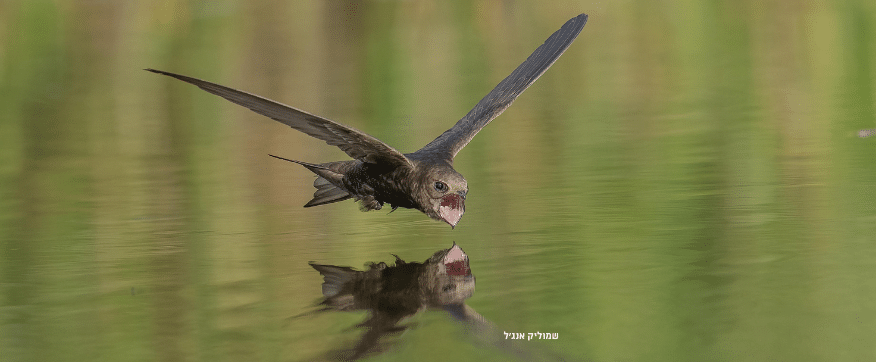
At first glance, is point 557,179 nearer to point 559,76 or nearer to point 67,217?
point 67,217

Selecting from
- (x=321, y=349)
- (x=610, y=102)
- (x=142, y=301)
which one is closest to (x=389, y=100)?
(x=610, y=102)

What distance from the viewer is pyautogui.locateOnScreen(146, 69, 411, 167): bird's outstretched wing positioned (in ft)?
16.8

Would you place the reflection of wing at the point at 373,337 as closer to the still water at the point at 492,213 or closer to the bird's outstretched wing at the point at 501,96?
the still water at the point at 492,213

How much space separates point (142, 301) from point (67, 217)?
2.40 meters

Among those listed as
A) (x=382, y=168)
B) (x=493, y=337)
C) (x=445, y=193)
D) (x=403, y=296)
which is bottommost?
(x=493, y=337)

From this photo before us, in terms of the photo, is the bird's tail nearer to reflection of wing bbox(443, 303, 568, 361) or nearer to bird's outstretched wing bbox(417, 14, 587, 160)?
bird's outstretched wing bbox(417, 14, 587, 160)

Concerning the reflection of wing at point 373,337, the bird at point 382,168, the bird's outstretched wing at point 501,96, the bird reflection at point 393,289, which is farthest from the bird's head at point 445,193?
the reflection of wing at point 373,337

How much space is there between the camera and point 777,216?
6.15 metres


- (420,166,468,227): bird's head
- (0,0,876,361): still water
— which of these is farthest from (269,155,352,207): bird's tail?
(420,166,468,227): bird's head

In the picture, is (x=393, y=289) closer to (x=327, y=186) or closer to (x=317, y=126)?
(x=317, y=126)

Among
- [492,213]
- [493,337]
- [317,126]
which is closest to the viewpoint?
[493,337]

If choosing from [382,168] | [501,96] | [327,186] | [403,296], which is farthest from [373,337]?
[501,96]

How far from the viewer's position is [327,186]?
22.7ft

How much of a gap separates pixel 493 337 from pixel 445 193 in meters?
1.80
